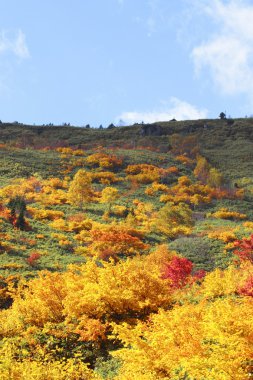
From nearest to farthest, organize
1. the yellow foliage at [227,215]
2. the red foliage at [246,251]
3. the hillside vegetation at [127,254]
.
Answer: the hillside vegetation at [127,254] → the red foliage at [246,251] → the yellow foliage at [227,215]

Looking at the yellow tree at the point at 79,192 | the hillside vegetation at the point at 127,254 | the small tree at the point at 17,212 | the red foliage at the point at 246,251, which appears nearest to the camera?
the hillside vegetation at the point at 127,254

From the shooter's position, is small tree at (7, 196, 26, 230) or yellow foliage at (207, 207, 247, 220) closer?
small tree at (7, 196, 26, 230)

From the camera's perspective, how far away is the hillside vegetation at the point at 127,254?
1305 centimetres

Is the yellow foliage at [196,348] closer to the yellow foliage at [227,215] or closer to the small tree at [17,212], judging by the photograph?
the small tree at [17,212]

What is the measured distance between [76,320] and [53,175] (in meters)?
63.0

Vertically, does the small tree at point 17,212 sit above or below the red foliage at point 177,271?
above

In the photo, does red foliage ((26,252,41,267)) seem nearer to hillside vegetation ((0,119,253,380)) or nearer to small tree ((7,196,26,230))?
hillside vegetation ((0,119,253,380))

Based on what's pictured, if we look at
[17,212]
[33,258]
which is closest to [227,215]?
[17,212]

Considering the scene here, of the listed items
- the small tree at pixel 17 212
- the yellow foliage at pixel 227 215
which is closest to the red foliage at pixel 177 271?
the small tree at pixel 17 212

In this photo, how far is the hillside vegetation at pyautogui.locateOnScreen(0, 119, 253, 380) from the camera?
13.1 metres

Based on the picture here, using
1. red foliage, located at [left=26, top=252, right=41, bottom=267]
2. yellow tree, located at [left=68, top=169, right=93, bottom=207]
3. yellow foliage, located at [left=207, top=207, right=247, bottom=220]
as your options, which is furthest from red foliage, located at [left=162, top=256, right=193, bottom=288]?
yellow foliage, located at [left=207, top=207, right=247, bottom=220]

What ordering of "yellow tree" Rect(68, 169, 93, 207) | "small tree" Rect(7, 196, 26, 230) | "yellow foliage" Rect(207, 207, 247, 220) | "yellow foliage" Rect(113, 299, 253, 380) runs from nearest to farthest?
"yellow foliage" Rect(113, 299, 253, 380), "small tree" Rect(7, 196, 26, 230), "yellow tree" Rect(68, 169, 93, 207), "yellow foliage" Rect(207, 207, 247, 220)

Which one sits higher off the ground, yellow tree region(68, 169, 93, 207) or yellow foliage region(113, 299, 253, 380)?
yellow tree region(68, 169, 93, 207)

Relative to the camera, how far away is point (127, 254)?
4453cm
